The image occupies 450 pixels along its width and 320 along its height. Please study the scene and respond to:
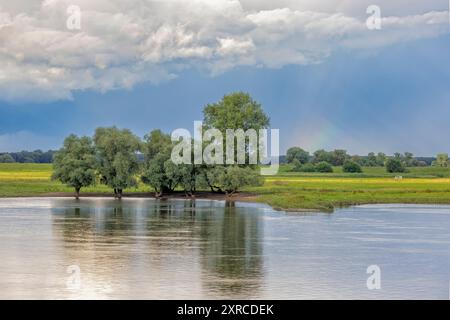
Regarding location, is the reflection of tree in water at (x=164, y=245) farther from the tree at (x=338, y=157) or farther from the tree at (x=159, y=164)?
the tree at (x=338, y=157)

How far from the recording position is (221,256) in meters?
33.5

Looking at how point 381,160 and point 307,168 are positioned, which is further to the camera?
point 381,160

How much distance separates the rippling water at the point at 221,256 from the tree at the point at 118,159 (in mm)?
30032

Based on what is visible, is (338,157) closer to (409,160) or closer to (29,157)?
(409,160)

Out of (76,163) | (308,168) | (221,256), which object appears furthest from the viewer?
(308,168)

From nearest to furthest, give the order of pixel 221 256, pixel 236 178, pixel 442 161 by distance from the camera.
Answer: pixel 221 256 < pixel 236 178 < pixel 442 161

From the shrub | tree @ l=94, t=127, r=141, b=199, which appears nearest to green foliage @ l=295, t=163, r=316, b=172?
the shrub

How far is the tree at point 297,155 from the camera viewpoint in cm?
17338

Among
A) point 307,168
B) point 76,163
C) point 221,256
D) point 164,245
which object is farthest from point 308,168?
point 221,256

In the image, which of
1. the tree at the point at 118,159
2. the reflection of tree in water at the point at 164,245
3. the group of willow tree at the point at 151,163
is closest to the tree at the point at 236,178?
the group of willow tree at the point at 151,163

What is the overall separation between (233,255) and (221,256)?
67 cm

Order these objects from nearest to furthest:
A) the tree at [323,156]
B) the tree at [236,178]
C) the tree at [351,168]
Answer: the tree at [236,178]
the tree at [351,168]
the tree at [323,156]

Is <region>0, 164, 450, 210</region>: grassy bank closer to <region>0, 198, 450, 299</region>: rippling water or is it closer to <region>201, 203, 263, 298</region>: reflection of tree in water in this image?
<region>0, 198, 450, 299</region>: rippling water
